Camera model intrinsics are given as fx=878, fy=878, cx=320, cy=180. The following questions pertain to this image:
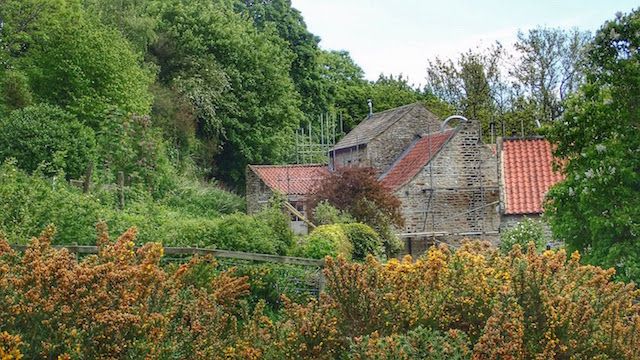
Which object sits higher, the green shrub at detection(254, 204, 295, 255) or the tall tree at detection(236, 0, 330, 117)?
the tall tree at detection(236, 0, 330, 117)

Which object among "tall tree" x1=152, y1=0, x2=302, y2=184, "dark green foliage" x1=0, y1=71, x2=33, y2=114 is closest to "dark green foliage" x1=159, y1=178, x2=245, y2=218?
"dark green foliage" x1=0, y1=71, x2=33, y2=114

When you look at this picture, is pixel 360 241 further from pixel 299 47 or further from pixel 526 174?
pixel 299 47

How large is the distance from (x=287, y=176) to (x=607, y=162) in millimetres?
22373

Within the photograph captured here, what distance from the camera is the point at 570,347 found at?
674 cm

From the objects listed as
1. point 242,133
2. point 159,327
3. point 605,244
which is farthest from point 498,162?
point 159,327

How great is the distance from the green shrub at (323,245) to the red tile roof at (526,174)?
38.4 feet

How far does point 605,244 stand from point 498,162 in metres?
14.2

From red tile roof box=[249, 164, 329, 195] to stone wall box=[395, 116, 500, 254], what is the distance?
7.63 meters

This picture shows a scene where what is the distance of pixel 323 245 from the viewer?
15891 mm

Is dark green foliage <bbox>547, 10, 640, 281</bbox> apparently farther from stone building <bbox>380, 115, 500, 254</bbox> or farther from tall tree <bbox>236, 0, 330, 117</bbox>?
tall tree <bbox>236, 0, 330, 117</bbox>

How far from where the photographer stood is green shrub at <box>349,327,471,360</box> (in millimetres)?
6164

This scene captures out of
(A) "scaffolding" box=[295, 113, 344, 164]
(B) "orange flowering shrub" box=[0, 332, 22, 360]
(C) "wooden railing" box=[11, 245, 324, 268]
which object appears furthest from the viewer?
(A) "scaffolding" box=[295, 113, 344, 164]

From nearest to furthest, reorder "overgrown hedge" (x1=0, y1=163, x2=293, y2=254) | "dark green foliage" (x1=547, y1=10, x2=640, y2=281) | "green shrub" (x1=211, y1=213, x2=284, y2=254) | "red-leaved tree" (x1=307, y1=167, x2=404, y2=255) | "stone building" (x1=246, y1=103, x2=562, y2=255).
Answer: "overgrown hedge" (x1=0, y1=163, x2=293, y2=254), "dark green foliage" (x1=547, y1=10, x2=640, y2=281), "green shrub" (x1=211, y1=213, x2=284, y2=254), "red-leaved tree" (x1=307, y1=167, x2=404, y2=255), "stone building" (x1=246, y1=103, x2=562, y2=255)

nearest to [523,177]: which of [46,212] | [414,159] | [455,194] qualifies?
[455,194]
